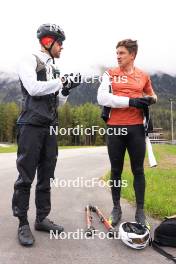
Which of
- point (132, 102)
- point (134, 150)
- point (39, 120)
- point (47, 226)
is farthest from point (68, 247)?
point (132, 102)

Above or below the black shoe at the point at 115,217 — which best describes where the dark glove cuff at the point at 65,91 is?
above

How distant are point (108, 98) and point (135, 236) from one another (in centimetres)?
191

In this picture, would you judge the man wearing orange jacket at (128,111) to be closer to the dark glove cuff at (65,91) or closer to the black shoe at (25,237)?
the dark glove cuff at (65,91)

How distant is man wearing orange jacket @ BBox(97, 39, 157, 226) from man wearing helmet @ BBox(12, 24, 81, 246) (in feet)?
2.35

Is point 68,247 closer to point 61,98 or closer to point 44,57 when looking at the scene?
point 61,98

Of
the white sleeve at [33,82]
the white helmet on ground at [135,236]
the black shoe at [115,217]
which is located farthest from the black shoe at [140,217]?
the white sleeve at [33,82]

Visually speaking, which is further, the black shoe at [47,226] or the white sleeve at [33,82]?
the black shoe at [47,226]

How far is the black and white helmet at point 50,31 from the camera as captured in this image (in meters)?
5.65

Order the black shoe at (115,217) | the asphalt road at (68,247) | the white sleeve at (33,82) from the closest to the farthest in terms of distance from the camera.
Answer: the asphalt road at (68,247), the white sleeve at (33,82), the black shoe at (115,217)

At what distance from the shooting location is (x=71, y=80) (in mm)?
5668

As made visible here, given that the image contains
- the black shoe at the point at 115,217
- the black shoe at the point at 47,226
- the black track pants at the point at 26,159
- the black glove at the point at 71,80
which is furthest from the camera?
the black shoe at the point at 115,217

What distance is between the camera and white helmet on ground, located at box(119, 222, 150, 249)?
5125 millimetres

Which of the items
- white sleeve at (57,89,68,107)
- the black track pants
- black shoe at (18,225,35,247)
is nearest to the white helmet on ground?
black shoe at (18,225,35,247)

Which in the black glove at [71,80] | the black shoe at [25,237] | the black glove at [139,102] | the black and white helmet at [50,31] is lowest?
the black shoe at [25,237]
